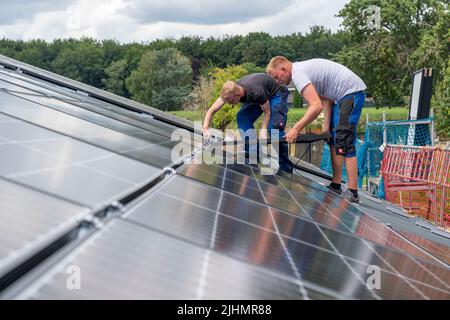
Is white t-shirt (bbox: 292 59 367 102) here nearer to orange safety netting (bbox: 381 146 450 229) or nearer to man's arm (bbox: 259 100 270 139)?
man's arm (bbox: 259 100 270 139)

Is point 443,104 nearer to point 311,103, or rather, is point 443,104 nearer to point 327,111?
point 327,111

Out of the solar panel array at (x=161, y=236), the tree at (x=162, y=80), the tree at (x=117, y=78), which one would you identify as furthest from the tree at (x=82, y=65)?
the solar panel array at (x=161, y=236)

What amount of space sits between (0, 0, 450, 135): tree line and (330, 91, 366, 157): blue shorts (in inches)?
978

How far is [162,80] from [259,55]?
880 inches

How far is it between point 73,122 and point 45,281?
354 centimetres

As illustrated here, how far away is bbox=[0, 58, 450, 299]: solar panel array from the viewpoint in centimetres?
174

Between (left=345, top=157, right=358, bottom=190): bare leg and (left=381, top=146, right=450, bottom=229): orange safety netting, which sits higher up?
(left=345, top=157, right=358, bottom=190): bare leg

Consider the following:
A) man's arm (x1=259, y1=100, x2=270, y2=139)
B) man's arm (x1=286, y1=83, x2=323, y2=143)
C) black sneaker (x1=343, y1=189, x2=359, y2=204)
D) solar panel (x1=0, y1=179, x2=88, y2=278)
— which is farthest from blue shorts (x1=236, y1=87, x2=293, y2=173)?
solar panel (x1=0, y1=179, x2=88, y2=278)

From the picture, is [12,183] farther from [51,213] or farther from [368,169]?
[368,169]

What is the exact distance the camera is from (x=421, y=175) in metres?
12.0

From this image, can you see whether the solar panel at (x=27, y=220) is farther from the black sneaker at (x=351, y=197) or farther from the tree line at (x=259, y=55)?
the tree line at (x=259, y=55)

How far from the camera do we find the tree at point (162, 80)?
3305 inches

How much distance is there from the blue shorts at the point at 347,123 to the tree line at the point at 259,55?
24.8 m

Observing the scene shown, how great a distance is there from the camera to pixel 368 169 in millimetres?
14648
